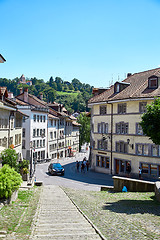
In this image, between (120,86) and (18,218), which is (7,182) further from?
(120,86)

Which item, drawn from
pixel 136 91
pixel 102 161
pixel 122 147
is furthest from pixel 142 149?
pixel 102 161

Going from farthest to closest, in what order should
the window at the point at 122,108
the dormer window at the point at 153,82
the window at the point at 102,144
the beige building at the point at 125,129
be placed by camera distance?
the window at the point at 102,144 → the window at the point at 122,108 → the dormer window at the point at 153,82 → the beige building at the point at 125,129

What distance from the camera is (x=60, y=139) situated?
71.8 m

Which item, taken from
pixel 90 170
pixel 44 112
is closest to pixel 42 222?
pixel 90 170

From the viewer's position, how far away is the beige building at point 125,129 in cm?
3347

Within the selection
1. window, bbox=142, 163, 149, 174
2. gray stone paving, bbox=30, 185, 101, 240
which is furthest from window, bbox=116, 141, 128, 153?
gray stone paving, bbox=30, 185, 101, 240

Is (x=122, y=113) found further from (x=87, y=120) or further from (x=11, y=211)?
(x=87, y=120)

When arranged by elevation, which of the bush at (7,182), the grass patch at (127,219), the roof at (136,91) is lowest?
the grass patch at (127,219)

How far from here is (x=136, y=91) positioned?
35.3 meters

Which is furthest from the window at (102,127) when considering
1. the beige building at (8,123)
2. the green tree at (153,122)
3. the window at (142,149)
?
the green tree at (153,122)

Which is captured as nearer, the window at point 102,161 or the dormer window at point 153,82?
the dormer window at point 153,82

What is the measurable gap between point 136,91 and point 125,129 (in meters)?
5.19

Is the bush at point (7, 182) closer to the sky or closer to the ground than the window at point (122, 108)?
closer to the ground

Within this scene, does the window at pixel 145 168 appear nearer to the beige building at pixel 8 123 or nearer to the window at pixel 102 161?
the window at pixel 102 161
